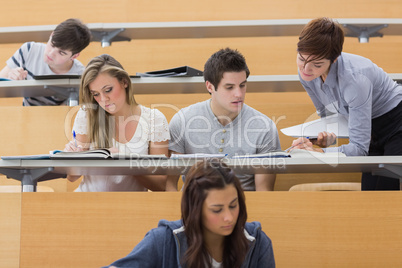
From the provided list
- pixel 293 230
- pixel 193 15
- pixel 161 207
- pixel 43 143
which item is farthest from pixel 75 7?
pixel 293 230

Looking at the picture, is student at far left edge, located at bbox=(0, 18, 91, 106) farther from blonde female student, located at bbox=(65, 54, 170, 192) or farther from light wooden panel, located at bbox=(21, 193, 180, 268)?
light wooden panel, located at bbox=(21, 193, 180, 268)

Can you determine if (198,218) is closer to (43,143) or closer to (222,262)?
(222,262)

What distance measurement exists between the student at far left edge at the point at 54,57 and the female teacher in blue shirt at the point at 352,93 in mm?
921

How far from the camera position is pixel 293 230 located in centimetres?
127

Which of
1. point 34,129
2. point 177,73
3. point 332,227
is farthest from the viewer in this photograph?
point 177,73

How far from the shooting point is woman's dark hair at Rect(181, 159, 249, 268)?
1043 millimetres

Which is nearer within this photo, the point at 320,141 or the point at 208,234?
the point at 208,234

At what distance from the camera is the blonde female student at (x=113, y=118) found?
1645mm

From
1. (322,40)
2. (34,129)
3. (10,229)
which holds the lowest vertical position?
(10,229)

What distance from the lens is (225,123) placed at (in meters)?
1.76

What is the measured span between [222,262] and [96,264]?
338mm

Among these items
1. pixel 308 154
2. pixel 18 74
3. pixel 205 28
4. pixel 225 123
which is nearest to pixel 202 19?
pixel 205 28

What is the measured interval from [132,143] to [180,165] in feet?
1.20

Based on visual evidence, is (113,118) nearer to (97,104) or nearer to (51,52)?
(97,104)
